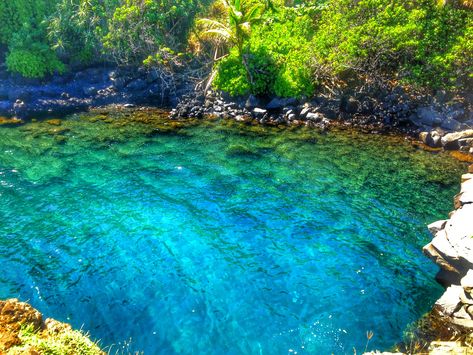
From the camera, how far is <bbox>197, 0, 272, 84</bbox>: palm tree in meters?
25.5

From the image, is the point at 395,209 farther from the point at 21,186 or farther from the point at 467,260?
the point at 21,186

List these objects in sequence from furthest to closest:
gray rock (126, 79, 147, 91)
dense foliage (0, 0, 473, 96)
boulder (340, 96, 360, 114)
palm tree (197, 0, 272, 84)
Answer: gray rock (126, 79, 147, 91)
palm tree (197, 0, 272, 84)
boulder (340, 96, 360, 114)
dense foliage (0, 0, 473, 96)

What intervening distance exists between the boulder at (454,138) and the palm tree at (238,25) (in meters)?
14.1

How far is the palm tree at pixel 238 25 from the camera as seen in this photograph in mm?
25453

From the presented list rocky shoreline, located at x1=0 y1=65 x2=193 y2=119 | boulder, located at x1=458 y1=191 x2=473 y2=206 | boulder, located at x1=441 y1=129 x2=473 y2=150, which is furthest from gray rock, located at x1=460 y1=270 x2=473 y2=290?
rocky shoreline, located at x1=0 y1=65 x2=193 y2=119

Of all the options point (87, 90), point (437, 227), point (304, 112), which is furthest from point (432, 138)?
point (87, 90)

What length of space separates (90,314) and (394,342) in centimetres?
895

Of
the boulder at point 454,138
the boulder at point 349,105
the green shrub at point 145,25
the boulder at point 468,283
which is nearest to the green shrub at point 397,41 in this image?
the boulder at point 349,105

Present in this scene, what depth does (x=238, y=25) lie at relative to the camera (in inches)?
1016

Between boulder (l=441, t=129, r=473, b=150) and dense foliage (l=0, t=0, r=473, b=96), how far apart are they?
335 cm

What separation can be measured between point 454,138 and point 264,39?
16.6m

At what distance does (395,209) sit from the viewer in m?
15.6

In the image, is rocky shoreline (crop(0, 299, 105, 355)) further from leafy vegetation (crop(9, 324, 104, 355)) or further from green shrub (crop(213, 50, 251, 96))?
green shrub (crop(213, 50, 251, 96))

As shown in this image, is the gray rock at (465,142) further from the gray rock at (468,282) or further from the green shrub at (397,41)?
the gray rock at (468,282)
